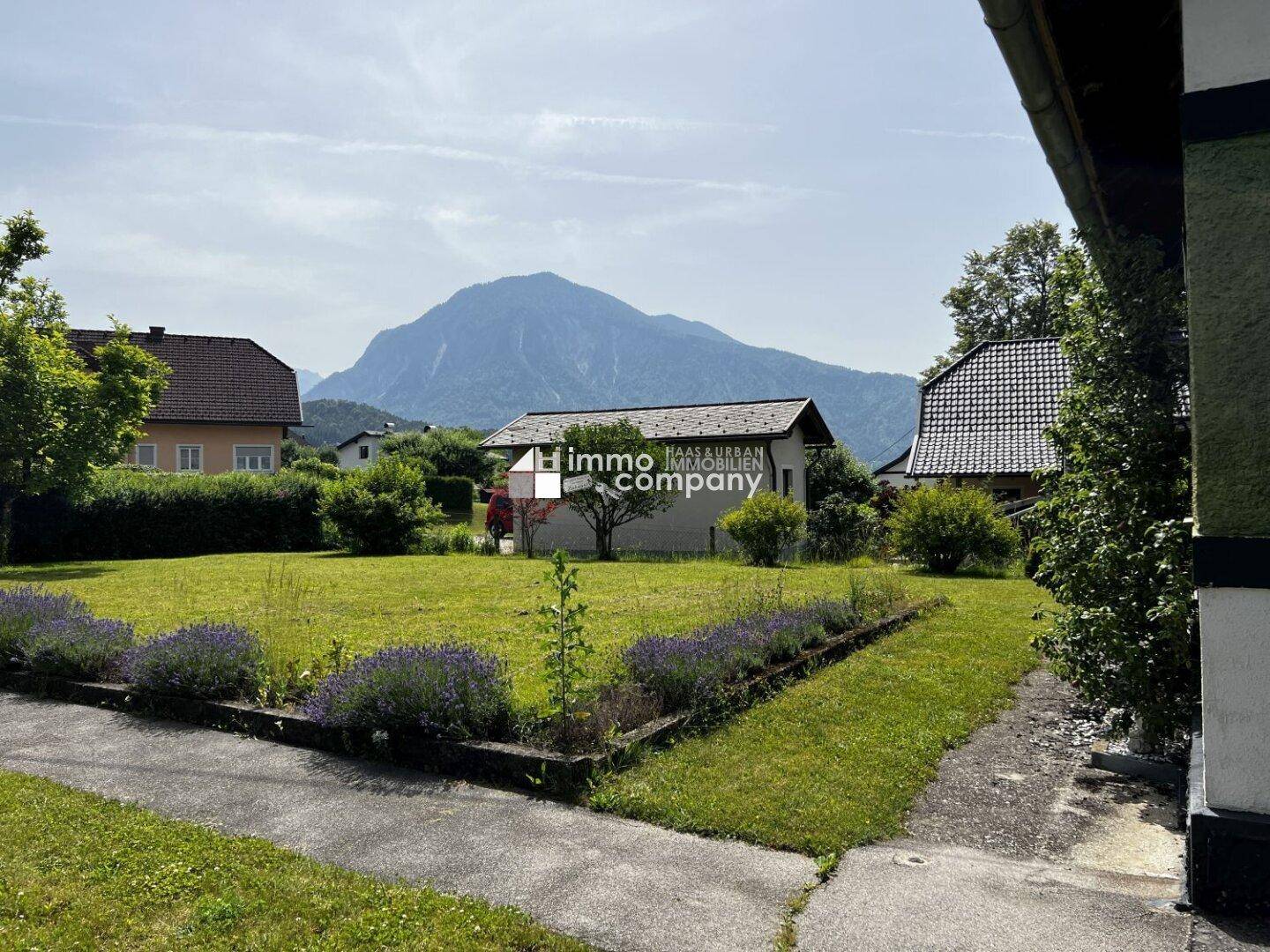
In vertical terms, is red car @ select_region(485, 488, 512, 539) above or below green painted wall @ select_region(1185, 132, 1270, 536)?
below

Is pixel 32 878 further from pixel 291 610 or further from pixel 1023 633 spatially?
pixel 1023 633

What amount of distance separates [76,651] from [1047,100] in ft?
27.8

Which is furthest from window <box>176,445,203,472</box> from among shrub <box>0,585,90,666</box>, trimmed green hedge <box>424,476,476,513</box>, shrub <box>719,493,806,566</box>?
shrub <box>0,585,90,666</box>

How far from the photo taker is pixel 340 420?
173750 mm

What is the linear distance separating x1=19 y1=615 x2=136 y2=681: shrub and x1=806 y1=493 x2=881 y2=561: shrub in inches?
630

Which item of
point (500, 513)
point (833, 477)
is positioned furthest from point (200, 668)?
point (833, 477)

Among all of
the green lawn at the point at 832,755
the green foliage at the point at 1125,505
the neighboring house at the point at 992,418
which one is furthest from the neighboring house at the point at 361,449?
the green foliage at the point at 1125,505

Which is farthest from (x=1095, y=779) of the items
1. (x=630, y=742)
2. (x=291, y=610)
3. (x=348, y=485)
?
(x=348, y=485)

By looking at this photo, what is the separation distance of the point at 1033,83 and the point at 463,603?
10.2 metres

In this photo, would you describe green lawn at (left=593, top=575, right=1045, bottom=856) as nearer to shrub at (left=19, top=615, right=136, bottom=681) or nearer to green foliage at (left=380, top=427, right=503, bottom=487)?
shrub at (left=19, top=615, right=136, bottom=681)

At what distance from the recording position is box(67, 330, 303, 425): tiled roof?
119 ft

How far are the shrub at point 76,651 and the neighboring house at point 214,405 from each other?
30.8 meters

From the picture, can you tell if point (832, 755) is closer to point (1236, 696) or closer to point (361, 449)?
point (1236, 696)

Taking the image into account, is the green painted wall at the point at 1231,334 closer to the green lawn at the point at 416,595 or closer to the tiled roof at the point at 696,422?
the green lawn at the point at 416,595
